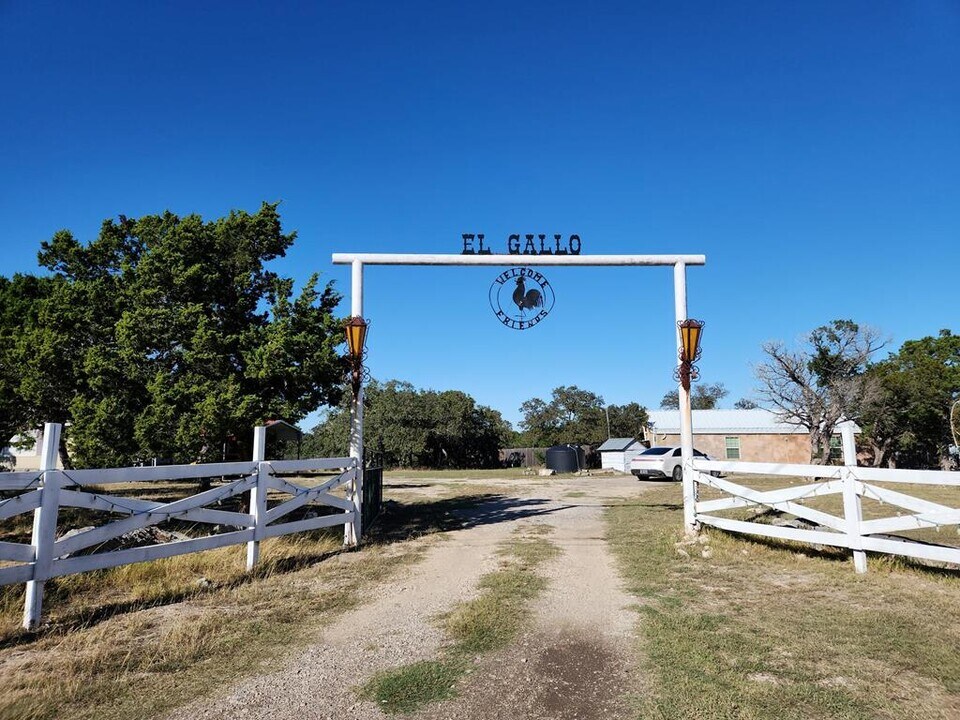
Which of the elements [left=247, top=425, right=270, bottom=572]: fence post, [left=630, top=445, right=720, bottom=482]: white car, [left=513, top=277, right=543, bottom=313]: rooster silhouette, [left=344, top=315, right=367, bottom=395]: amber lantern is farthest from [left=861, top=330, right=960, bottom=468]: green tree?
[left=247, top=425, right=270, bottom=572]: fence post

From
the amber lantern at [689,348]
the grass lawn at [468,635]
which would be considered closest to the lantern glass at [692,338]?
the amber lantern at [689,348]

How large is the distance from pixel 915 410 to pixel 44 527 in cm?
4722

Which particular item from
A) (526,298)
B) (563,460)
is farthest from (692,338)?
(563,460)

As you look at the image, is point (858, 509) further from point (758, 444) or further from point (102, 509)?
point (758, 444)

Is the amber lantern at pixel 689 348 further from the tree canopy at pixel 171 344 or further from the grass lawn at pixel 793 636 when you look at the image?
the tree canopy at pixel 171 344

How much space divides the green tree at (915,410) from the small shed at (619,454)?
47.1 feet

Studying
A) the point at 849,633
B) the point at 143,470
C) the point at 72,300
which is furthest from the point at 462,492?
the point at 849,633

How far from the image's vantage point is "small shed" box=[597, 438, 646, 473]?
36.9 m

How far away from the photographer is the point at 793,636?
15.3 feet

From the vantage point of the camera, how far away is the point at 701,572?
7.09 meters

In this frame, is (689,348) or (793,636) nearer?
(793,636)

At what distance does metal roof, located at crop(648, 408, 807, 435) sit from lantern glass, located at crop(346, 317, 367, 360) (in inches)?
1382

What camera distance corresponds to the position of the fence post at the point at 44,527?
5.04 metres

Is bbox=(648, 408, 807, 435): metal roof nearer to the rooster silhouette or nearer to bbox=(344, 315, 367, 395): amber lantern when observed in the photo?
the rooster silhouette
